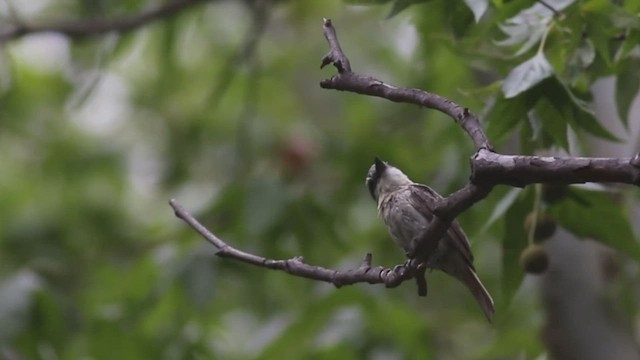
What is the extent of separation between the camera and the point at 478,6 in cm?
292

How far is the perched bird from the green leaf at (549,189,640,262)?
1.55 ft

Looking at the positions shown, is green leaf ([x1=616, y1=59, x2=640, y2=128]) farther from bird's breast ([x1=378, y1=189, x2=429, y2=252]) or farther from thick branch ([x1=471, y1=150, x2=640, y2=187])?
thick branch ([x1=471, y1=150, x2=640, y2=187])

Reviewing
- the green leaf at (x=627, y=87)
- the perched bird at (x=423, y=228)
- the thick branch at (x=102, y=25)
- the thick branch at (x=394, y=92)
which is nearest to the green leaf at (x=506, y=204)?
the perched bird at (x=423, y=228)

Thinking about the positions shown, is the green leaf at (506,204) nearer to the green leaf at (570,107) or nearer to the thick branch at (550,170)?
the green leaf at (570,107)

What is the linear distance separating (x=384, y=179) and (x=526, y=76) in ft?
1.84

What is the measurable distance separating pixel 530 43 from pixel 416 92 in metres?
0.89

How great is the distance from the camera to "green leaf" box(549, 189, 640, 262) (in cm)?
330

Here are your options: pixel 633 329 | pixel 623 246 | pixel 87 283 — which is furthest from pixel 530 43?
pixel 87 283

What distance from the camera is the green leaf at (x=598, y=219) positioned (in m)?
3.30

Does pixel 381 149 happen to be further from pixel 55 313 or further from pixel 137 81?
pixel 137 81

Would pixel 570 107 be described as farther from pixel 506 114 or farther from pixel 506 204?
pixel 506 204

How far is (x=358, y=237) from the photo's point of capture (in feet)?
19.5

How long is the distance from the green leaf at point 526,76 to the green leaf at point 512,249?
20.9 inches

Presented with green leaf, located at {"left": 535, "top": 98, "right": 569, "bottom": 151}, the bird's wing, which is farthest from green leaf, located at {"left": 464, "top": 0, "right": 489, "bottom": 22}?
the bird's wing
